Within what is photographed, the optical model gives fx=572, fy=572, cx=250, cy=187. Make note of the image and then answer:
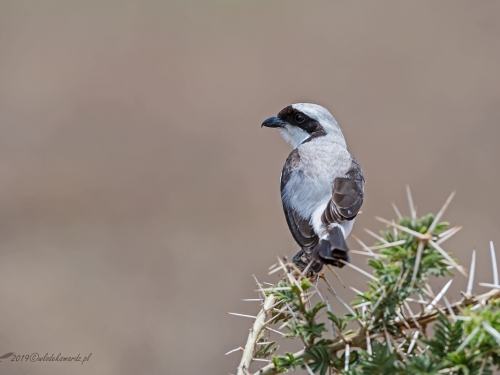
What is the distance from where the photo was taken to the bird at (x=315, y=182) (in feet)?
11.2

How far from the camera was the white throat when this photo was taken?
473cm

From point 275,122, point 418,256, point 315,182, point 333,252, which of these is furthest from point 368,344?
point 275,122

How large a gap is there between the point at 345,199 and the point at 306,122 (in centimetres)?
A: 127

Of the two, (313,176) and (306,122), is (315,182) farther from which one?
(306,122)

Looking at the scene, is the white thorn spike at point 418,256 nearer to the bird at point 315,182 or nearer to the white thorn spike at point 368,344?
the white thorn spike at point 368,344

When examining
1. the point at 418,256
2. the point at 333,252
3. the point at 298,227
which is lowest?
the point at 298,227

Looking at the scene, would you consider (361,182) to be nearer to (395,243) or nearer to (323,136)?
(323,136)

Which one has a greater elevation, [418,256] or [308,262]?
[418,256]

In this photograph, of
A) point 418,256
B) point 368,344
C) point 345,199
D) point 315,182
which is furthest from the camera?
point 315,182

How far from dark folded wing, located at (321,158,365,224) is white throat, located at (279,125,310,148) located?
0.85 meters

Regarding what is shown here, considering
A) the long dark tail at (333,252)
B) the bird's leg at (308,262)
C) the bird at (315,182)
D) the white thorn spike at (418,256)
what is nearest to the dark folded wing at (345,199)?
the bird at (315,182)

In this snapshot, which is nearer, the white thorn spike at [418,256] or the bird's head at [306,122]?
the white thorn spike at [418,256]

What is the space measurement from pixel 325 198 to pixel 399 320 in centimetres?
225

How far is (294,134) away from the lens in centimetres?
480
